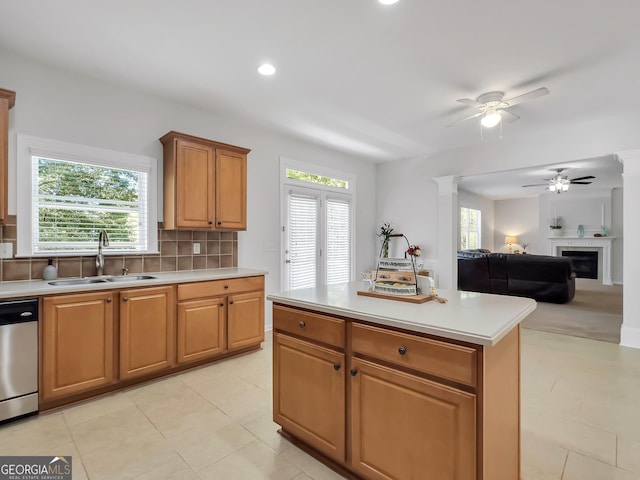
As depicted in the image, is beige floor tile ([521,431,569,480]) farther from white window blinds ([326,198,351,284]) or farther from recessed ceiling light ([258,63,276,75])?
white window blinds ([326,198,351,284])

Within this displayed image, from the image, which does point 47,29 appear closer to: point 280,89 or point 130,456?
point 280,89

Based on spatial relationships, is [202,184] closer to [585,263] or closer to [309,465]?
[309,465]

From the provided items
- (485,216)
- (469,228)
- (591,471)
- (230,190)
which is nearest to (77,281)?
(230,190)

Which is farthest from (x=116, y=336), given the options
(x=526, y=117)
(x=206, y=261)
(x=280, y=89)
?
(x=526, y=117)

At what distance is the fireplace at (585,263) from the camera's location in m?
9.39

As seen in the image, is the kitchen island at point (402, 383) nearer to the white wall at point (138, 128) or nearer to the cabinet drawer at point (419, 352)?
the cabinet drawer at point (419, 352)

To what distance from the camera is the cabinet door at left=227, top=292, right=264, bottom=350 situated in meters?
3.42

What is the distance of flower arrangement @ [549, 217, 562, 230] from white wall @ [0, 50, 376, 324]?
7.96 metres

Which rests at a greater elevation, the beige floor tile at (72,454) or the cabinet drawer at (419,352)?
the cabinet drawer at (419,352)

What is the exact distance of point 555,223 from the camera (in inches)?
391

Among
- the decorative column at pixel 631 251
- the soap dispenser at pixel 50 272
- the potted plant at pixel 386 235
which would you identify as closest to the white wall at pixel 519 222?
the potted plant at pixel 386 235

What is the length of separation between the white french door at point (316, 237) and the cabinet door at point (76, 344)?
2.41 m

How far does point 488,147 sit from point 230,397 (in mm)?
4763

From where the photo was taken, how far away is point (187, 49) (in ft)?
8.55
